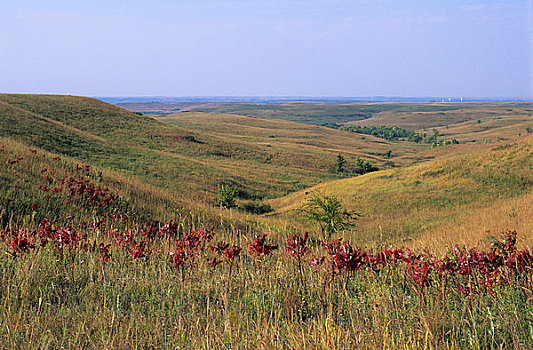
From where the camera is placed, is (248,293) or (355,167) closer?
(248,293)

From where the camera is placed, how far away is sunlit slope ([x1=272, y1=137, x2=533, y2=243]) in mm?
19594

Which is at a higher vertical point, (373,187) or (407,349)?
(407,349)

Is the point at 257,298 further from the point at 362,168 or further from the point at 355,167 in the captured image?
the point at 355,167

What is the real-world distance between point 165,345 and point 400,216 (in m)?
20.8

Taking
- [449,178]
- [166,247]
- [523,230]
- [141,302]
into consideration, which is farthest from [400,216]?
[141,302]

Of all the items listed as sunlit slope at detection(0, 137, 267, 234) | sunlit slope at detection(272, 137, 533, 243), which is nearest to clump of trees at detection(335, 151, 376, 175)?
sunlit slope at detection(272, 137, 533, 243)

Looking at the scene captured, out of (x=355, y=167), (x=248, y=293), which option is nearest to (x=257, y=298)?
(x=248, y=293)

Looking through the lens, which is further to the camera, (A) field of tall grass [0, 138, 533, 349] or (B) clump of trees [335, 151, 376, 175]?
(B) clump of trees [335, 151, 376, 175]

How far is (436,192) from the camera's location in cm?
2611

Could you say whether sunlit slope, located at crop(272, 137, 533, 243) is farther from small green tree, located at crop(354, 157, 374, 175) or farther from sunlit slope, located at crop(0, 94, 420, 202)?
small green tree, located at crop(354, 157, 374, 175)

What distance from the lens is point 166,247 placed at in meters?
5.48

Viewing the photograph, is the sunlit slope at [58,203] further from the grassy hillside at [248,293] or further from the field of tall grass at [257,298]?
the field of tall grass at [257,298]

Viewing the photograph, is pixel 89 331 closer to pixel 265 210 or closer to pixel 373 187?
pixel 265 210

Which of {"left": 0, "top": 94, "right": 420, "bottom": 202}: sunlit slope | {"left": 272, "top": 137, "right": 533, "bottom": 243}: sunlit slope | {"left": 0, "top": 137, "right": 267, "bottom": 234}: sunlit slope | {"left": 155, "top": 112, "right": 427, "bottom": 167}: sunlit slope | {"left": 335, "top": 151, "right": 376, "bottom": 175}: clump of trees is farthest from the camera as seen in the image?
{"left": 155, "top": 112, "right": 427, "bottom": 167}: sunlit slope
